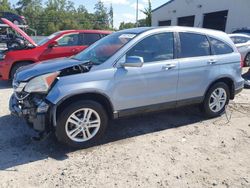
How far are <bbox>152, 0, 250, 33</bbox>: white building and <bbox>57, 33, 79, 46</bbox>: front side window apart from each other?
48.4 feet

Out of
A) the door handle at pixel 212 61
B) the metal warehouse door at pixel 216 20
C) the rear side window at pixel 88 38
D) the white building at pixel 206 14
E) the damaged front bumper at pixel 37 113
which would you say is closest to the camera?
the damaged front bumper at pixel 37 113

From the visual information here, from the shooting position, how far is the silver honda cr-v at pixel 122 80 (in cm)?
381

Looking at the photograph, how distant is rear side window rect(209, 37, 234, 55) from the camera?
521cm

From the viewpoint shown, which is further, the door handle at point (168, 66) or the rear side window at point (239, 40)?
the rear side window at point (239, 40)

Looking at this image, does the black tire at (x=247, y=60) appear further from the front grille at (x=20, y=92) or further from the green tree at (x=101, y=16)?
the green tree at (x=101, y=16)

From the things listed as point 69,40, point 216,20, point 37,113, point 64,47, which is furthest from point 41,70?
Answer: point 216,20

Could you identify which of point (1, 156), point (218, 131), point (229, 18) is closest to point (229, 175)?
point (218, 131)

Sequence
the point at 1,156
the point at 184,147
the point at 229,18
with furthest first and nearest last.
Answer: the point at 229,18 < the point at 184,147 < the point at 1,156

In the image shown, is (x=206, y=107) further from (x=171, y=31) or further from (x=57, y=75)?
(x=57, y=75)

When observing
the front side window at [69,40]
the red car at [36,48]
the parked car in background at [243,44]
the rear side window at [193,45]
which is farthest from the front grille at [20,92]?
the parked car in background at [243,44]

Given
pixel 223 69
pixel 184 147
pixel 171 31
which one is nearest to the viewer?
pixel 184 147

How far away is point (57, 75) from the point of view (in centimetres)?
386

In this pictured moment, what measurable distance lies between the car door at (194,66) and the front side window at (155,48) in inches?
8.9

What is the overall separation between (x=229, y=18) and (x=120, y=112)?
732 inches
